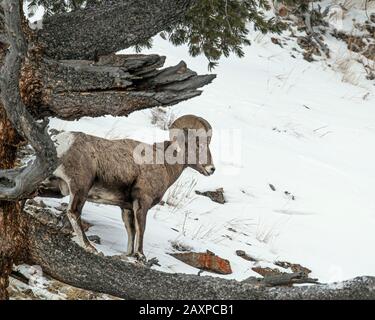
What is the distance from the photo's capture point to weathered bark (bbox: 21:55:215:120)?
6.23 metres

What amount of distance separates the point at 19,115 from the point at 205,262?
3.65m

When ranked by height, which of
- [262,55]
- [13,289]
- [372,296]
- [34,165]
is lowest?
[13,289]

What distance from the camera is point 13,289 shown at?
6203 millimetres

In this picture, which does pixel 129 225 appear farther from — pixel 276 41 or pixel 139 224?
pixel 276 41

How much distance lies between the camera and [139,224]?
817cm

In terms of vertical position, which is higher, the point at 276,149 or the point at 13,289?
the point at 276,149

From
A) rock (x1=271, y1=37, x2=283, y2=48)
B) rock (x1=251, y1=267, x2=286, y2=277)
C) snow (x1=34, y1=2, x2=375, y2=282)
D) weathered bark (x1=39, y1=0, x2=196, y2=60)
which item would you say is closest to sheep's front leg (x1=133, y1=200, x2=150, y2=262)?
snow (x1=34, y1=2, x2=375, y2=282)

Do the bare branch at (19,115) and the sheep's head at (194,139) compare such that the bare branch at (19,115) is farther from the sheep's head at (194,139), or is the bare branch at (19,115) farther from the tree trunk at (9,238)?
the sheep's head at (194,139)

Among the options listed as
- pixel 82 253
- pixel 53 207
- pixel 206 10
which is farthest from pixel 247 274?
pixel 82 253

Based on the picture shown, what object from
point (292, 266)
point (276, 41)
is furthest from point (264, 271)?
point (276, 41)

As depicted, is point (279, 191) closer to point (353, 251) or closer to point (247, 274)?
point (353, 251)

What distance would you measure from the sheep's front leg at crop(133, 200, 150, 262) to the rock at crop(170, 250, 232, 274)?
452 millimetres
